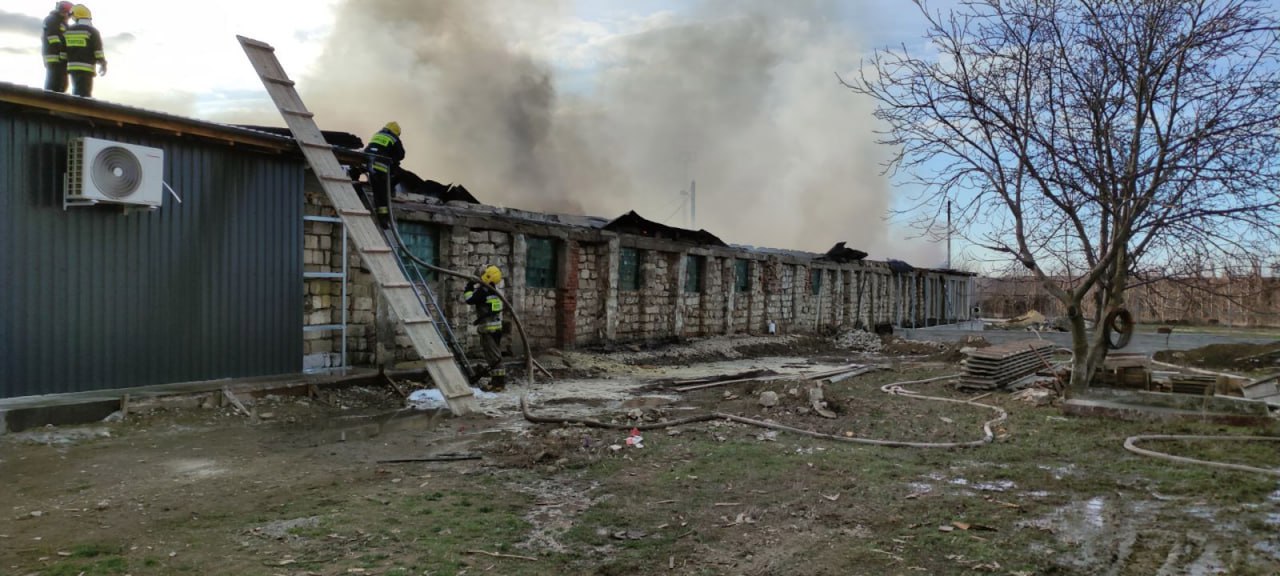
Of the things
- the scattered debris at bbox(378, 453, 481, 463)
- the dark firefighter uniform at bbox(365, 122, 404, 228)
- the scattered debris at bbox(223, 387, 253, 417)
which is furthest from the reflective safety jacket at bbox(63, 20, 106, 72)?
the scattered debris at bbox(378, 453, 481, 463)

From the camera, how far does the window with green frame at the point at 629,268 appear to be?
17641mm

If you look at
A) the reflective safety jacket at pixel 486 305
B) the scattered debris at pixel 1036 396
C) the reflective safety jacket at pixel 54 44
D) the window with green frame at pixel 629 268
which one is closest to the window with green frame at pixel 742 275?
the window with green frame at pixel 629 268

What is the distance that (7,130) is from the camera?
7582mm

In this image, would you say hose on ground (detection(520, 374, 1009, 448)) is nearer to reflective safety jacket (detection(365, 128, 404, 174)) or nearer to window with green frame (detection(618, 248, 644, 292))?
reflective safety jacket (detection(365, 128, 404, 174))

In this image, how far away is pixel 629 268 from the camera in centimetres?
1798

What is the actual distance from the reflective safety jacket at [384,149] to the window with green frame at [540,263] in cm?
375

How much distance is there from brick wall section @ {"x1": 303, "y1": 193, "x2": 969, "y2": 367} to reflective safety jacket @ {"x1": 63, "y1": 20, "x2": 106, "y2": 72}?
298cm

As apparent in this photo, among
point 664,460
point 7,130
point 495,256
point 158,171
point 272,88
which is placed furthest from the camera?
point 495,256

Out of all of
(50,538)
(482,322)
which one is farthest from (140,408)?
(482,322)

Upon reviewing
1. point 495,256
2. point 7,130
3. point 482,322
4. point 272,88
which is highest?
point 272,88

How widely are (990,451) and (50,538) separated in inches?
290

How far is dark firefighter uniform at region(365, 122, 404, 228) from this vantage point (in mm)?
11375

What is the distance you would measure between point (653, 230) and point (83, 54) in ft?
38.4

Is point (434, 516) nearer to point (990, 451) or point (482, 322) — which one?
point (990, 451)
